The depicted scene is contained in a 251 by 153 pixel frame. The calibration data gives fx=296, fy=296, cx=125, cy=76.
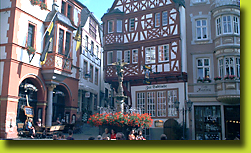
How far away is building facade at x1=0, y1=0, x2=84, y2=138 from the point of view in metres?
7.57

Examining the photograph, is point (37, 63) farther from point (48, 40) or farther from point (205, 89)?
point (205, 89)

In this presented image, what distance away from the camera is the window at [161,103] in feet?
28.4

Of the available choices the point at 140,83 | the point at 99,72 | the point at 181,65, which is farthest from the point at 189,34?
the point at 99,72

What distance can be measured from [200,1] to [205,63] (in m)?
1.96

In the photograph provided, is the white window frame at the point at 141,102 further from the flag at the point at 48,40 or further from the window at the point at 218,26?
the flag at the point at 48,40

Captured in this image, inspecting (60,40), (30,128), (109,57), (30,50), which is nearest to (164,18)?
(109,57)

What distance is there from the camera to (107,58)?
9242 millimetres

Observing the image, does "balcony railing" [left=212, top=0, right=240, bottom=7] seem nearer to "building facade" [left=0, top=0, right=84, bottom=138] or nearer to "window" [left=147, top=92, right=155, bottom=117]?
"window" [left=147, top=92, right=155, bottom=117]

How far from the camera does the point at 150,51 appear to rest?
364 inches

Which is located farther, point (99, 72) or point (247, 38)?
point (99, 72)

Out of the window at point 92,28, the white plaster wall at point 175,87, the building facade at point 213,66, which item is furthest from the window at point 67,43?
the building facade at point 213,66

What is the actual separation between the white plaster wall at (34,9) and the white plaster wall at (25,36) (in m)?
0.15

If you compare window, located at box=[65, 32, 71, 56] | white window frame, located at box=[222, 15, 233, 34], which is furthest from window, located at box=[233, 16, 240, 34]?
window, located at box=[65, 32, 71, 56]

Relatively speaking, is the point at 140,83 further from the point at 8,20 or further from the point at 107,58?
the point at 8,20
